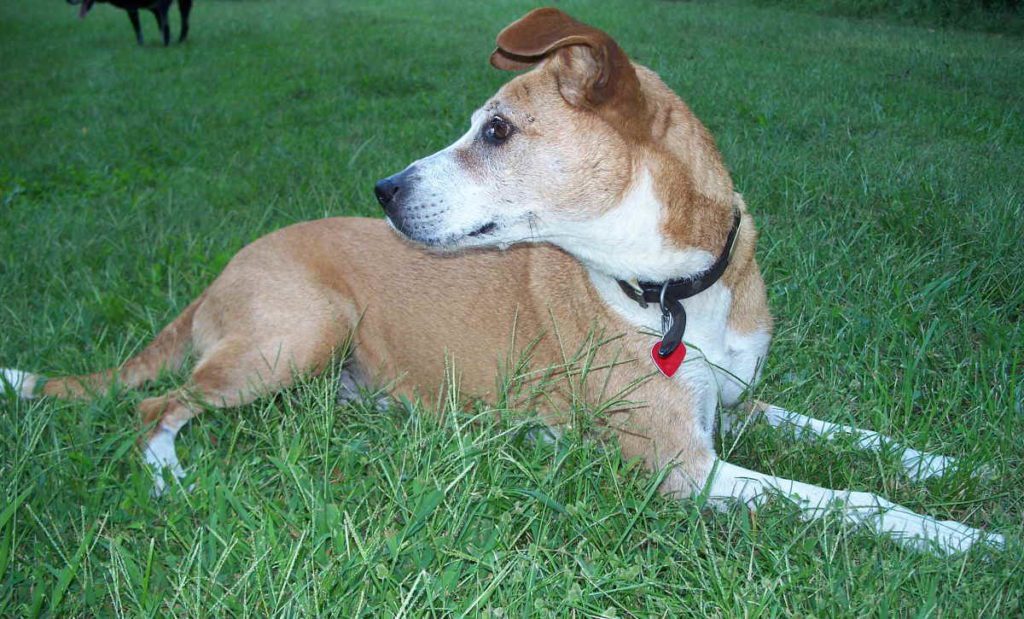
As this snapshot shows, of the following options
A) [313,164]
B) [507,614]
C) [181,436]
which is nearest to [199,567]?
[507,614]

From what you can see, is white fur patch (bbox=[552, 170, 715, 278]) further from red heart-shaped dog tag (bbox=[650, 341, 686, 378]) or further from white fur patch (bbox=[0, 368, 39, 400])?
white fur patch (bbox=[0, 368, 39, 400])

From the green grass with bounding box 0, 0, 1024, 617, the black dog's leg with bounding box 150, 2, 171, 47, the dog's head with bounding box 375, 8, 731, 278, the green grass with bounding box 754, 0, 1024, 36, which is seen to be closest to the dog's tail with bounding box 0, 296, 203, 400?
the green grass with bounding box 0, 0, 1024, 617

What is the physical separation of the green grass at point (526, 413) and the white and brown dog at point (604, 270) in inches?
5.6

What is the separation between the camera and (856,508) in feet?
8.28

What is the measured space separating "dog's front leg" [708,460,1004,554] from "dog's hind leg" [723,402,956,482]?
0.96ft

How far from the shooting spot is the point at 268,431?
320cm

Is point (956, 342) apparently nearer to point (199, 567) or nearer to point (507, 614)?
point (507, 614)

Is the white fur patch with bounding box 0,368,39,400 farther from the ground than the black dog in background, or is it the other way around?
the white fur patch with bounding box 0,368,39,400

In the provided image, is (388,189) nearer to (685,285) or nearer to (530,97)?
(530,97)

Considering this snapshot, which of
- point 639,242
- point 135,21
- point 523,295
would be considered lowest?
point 135,21

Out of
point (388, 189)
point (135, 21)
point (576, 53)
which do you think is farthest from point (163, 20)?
point (576, 53)

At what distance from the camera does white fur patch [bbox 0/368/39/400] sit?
142 inches

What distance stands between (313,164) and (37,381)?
11.9ft

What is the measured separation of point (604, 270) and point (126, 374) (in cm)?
227
